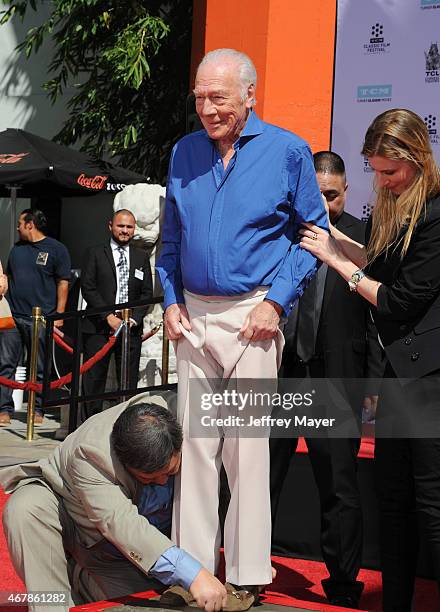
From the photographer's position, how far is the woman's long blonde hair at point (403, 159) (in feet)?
9.93

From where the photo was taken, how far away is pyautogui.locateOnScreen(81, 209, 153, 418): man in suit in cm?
765

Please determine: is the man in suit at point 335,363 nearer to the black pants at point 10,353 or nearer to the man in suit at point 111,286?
the man in suit at point 111,286

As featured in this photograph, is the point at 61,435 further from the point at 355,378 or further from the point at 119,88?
the point at 119,88

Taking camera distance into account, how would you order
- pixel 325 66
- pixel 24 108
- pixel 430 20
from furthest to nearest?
1. pixel 24 108
2. pixel 325 66
3. pixel 430 20

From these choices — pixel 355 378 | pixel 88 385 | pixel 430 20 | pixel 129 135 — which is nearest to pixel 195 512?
pixel 355 378

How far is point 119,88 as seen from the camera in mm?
11922

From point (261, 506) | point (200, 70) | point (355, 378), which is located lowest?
point (261, 506)

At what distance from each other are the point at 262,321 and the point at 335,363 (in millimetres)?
844

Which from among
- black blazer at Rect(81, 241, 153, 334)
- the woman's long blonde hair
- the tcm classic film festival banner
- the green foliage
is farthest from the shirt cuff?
the green foliage

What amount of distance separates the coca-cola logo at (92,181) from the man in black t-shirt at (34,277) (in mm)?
1317

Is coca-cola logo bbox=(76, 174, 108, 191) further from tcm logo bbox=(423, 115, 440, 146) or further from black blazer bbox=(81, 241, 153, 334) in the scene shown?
tcm logo bbox=(423, 115, 440, 146)

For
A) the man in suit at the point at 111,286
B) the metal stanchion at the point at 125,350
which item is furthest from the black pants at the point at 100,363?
the metal stanchion at the point at 125,350

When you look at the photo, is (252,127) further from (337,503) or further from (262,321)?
(337,503)

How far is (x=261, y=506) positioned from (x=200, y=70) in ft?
4.43
